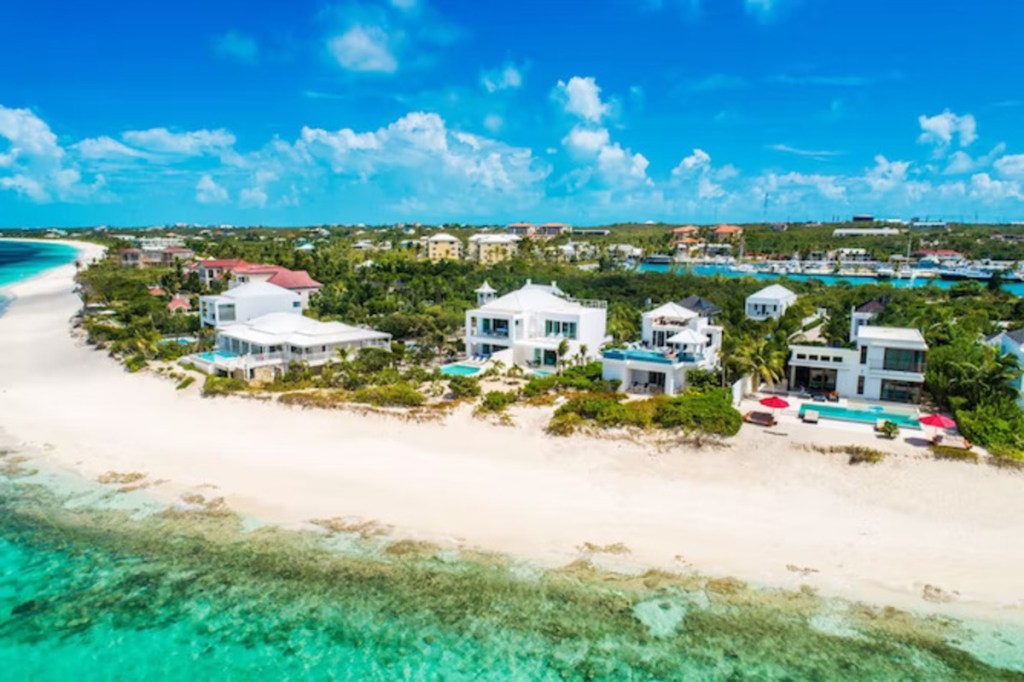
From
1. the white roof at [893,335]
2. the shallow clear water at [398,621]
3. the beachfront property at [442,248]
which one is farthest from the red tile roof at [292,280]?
the white roof at [893,335]

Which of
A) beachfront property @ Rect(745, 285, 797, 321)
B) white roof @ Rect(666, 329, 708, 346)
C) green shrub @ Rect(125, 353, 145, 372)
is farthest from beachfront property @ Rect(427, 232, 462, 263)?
white roof @ Rect(666, 329, 708, 346)

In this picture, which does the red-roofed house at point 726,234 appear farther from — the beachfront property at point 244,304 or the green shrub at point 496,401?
the green shrub at point 496,401

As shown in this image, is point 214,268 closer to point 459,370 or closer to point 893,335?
point 459,370

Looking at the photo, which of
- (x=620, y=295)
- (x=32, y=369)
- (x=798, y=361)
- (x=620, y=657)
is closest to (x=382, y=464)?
(x=620, y=657)

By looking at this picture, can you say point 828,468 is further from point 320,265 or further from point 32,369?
point 320,265

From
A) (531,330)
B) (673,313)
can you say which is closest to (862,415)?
(673,313)

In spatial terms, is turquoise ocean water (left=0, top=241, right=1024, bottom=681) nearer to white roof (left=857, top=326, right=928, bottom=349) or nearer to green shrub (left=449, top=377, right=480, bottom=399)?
green shrub (left=449, top=377, right=480, bottom=399)
